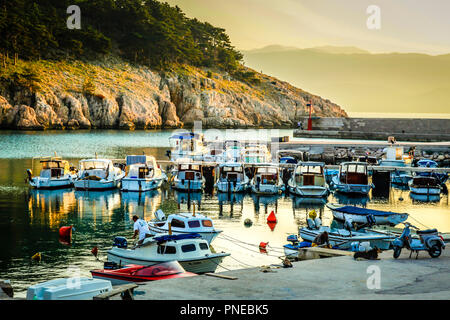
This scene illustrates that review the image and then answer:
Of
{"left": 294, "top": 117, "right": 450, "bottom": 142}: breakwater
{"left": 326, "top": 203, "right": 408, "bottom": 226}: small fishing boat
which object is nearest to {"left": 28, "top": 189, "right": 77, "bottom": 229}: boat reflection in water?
{"left": 326, "top": 203, "right": 408, "bottom": 226}: small fishing boat

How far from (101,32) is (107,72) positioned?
19531 mm

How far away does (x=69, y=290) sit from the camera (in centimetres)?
1366

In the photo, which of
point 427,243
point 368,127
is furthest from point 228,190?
point 368,127

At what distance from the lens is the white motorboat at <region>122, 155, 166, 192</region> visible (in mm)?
44000

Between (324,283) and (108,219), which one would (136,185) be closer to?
(108,219)

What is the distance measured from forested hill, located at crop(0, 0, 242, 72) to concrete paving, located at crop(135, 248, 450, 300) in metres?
132

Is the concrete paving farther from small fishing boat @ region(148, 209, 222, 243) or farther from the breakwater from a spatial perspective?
the breakwater

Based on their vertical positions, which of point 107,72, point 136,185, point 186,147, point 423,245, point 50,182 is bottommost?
point 423,245

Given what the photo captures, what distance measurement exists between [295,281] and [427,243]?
19.0 ft

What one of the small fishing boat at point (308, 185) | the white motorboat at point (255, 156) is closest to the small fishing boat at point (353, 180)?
the small fishing boat at point (308, 185)

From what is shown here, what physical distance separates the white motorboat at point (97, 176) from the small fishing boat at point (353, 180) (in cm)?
1805

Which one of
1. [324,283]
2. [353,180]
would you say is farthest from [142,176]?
[324,283]

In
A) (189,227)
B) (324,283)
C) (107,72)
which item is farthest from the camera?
(107,72)

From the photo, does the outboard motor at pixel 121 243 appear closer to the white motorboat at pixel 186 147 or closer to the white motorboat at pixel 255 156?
the white motorboat at pixel 255 156
